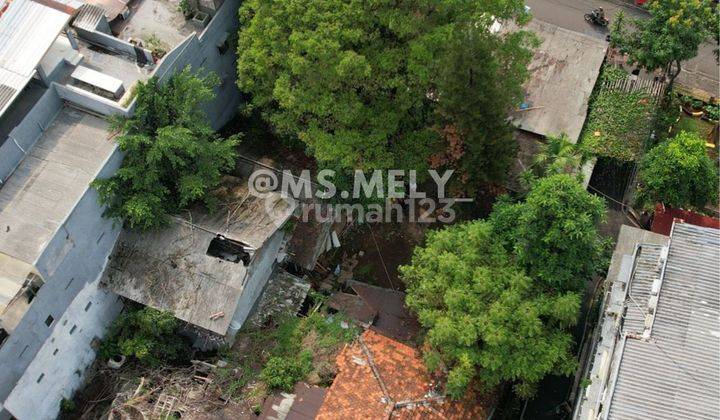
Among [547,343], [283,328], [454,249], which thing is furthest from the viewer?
[283,328]

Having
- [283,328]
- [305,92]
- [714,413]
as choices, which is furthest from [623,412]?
[305,92]

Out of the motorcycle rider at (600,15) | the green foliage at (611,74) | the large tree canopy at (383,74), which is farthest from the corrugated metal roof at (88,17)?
the motorcycle rider at (600,15)

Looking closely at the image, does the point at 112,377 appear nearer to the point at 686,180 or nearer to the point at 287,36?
the point at 287,36

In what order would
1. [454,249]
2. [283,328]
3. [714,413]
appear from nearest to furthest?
[714,413] → [454,249] → [283,328]

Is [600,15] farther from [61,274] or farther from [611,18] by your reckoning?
[61,274]

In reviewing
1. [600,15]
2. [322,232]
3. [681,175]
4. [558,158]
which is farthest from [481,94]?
[600,15]

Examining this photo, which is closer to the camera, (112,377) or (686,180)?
(112,377)

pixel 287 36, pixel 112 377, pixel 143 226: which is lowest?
pixel 112 377
